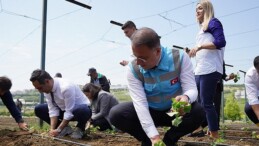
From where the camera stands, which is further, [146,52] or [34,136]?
[34,136]

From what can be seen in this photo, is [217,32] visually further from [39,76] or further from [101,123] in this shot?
[101,123]

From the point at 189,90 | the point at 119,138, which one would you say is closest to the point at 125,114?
the point at 189,90

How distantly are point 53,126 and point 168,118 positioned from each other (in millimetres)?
2515

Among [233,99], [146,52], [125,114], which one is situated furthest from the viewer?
[233,99]

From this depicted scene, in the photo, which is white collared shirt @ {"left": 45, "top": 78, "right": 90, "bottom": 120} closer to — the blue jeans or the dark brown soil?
the dark brown soil

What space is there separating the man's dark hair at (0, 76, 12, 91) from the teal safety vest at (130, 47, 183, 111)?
Answer: 2.56m

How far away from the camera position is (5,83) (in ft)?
15.3

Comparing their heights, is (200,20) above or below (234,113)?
above

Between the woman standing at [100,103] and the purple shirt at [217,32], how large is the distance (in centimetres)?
257

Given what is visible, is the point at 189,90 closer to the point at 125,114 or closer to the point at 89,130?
the point at 125,114

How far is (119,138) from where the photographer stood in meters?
5.03


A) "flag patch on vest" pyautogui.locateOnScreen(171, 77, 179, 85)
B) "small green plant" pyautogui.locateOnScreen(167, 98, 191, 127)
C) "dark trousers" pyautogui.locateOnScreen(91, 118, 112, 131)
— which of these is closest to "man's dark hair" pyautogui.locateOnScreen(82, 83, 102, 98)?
"dark trousers" pyautogui.locateOnScreen(91, 118, 112, 131)

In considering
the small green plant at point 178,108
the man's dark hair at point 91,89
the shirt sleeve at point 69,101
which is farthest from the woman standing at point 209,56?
the man's dark hair at point 91,89

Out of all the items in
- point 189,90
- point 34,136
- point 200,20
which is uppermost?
point 200,20
